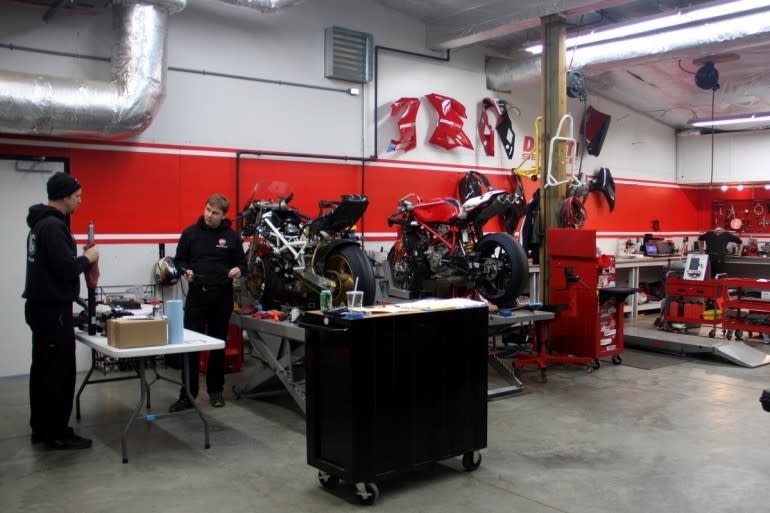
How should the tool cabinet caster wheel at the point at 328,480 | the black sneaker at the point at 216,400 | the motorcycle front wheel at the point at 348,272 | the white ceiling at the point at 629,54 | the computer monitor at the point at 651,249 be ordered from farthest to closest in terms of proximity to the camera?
1. the computer monitor at the point at 651,249
2. the white ceiling at the point at 629,54
3. the motorcycle front wheel at the point at 348,272
4. the black sneaker at the point at 216,400
5. the tool cabinet caster wheel at the point at 328,480

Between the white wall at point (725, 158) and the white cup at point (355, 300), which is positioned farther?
the white wall at point (725, 158)

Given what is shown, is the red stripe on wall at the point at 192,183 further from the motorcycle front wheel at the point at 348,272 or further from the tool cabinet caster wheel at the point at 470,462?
the tool cabinet caster wheel at the point at 470,462

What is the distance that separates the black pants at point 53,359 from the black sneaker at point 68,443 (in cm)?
3

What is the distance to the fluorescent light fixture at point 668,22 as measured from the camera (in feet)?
23.0

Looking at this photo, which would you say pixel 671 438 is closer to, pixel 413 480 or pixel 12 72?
pixel 413 480

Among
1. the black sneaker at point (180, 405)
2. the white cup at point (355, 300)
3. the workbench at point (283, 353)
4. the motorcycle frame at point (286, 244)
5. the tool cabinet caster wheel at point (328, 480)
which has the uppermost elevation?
the motorcycle frame at point (286, 244)

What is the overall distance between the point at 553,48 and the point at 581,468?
4.93m

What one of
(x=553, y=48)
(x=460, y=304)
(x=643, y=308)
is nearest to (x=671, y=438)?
(x=460, y=304)

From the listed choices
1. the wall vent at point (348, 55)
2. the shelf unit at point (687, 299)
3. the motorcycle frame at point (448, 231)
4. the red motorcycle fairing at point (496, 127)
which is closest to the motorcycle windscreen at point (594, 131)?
the red motorcycle fairing at point (496, 127)

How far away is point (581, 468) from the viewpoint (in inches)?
154

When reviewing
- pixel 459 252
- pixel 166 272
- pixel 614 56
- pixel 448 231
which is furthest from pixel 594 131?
pixel 166 272

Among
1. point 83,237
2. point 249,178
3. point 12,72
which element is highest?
point 12,72

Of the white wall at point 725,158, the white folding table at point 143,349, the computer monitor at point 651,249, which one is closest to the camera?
the white folding table at point 143,349

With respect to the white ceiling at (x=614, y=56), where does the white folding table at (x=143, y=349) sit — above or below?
below
